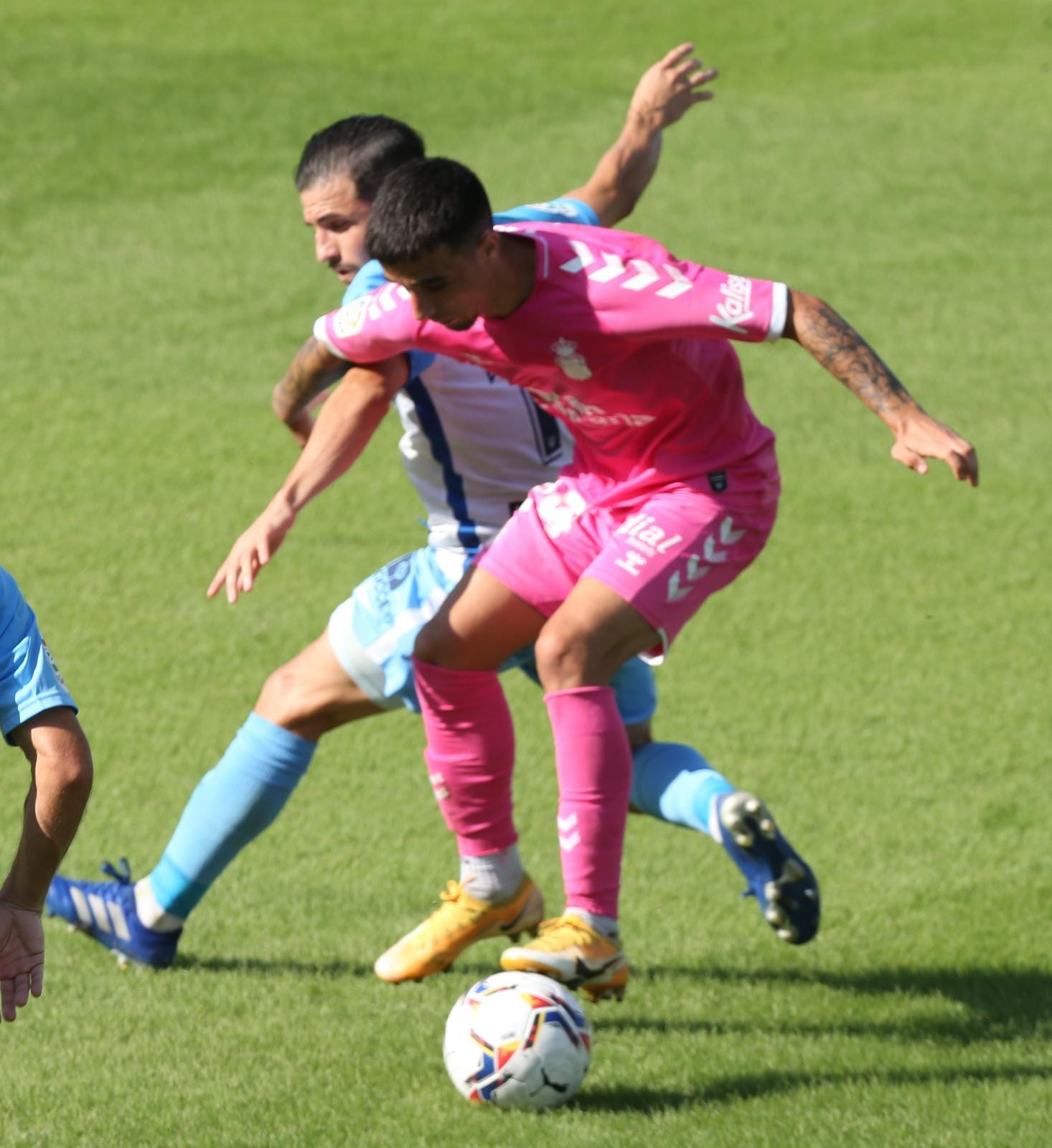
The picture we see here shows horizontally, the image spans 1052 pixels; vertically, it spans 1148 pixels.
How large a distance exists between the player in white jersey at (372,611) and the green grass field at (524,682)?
24 centimetres

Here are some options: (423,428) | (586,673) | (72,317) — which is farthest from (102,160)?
(586,673)

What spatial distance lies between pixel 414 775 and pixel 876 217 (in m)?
7.91

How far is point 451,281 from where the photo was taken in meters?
4.29

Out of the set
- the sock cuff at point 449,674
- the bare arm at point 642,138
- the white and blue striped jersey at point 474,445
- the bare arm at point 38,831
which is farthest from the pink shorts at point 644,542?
the bare arm at point 38,831

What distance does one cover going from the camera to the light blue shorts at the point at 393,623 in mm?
5082

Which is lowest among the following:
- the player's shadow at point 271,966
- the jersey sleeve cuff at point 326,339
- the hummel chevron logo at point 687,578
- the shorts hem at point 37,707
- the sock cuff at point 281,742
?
the player's shadow at point 271,966

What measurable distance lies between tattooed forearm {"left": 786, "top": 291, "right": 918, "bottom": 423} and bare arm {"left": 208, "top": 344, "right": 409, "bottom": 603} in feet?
3.61

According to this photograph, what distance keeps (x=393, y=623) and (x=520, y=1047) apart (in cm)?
129

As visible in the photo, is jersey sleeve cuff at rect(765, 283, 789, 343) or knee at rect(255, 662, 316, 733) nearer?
jersey sleeve cuff at rect(765, 283, 789, 343)

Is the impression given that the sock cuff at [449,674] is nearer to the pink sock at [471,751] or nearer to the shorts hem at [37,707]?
the pink sock at [471,751]

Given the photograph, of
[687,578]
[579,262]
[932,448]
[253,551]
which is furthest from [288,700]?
[932,448]

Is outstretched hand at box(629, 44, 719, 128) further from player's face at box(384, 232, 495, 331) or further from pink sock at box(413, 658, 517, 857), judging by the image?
pink sock at box(413, 658, 517, 857)

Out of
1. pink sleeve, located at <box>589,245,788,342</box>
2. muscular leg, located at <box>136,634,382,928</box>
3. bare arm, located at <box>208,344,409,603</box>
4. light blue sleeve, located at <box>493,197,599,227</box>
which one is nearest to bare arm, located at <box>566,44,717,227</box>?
light blue sleeve, located at <box>493,197,599,227</box>

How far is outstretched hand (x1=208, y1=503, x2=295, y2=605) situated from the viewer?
4.59 meters
